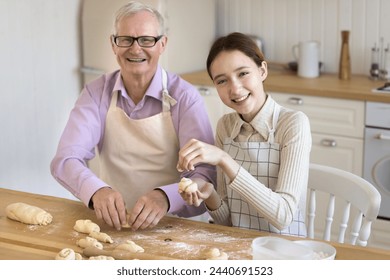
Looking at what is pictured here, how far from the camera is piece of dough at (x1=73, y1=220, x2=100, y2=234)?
1.90 m

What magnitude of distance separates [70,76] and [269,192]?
2.21 metres

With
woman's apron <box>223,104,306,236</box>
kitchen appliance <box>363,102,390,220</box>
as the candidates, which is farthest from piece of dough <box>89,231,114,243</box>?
kitchen appliance <box>363,102,390,220</box>

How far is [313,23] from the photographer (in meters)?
3.89

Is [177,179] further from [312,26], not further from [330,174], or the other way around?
[312,26]

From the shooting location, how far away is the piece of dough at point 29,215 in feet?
6.52

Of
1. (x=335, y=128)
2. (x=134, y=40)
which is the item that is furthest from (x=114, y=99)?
(x=335, y=128)

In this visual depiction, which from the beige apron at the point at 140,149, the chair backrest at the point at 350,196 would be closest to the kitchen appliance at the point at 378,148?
the chair backrest at the point at 350,196

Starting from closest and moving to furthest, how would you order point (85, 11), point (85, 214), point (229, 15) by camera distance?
point (85, 214), point (85, 11), point (229, 15)

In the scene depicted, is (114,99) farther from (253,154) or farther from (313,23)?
(313,23)

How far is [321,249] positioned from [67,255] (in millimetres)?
564

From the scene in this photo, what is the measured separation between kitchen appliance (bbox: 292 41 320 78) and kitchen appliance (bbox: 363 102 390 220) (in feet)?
1.69

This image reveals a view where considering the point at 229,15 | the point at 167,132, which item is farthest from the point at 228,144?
the point at 229,15

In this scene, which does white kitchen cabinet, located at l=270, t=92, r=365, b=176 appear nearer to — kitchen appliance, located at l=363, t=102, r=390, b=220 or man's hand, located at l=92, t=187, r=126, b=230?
kitchen appliance, located at l=363, t=102, r=390, b=220
